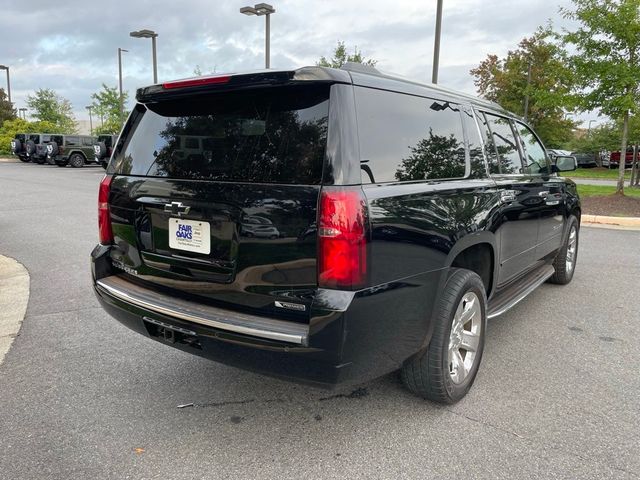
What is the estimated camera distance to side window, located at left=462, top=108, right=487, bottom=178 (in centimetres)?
325

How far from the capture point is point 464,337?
3.02 meters

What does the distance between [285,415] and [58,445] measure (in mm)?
1160

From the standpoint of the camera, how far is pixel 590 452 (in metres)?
2.48

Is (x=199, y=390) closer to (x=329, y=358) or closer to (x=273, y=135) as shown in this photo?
(x=329, y=358)

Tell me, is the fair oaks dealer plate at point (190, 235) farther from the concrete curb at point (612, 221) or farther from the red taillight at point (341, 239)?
the concrete curb at point (612, 221)

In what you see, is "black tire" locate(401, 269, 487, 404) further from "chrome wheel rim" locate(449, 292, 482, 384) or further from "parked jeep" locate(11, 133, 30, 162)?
"parked jeep" locate(11, 133, 30, 162)

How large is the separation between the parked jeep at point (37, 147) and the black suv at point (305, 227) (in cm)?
3112

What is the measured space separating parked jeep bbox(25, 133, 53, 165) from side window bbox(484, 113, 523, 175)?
103 feet

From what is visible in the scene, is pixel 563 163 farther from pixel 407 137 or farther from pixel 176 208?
pixel 176 208

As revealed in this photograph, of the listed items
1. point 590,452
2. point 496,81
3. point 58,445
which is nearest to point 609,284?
point 590,452

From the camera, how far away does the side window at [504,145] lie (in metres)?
3.69

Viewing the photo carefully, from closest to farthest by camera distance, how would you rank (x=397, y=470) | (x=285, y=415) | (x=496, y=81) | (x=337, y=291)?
(x=337, y=291), (x=397, y=470), (x=285, y=415), (x=496, y=81)

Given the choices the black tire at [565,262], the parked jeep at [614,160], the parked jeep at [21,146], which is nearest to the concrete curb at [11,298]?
the black tire at [565,262]

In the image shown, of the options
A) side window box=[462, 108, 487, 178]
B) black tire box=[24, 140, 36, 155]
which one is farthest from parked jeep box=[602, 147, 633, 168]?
black tire box=[24, 140, 36, 155]
